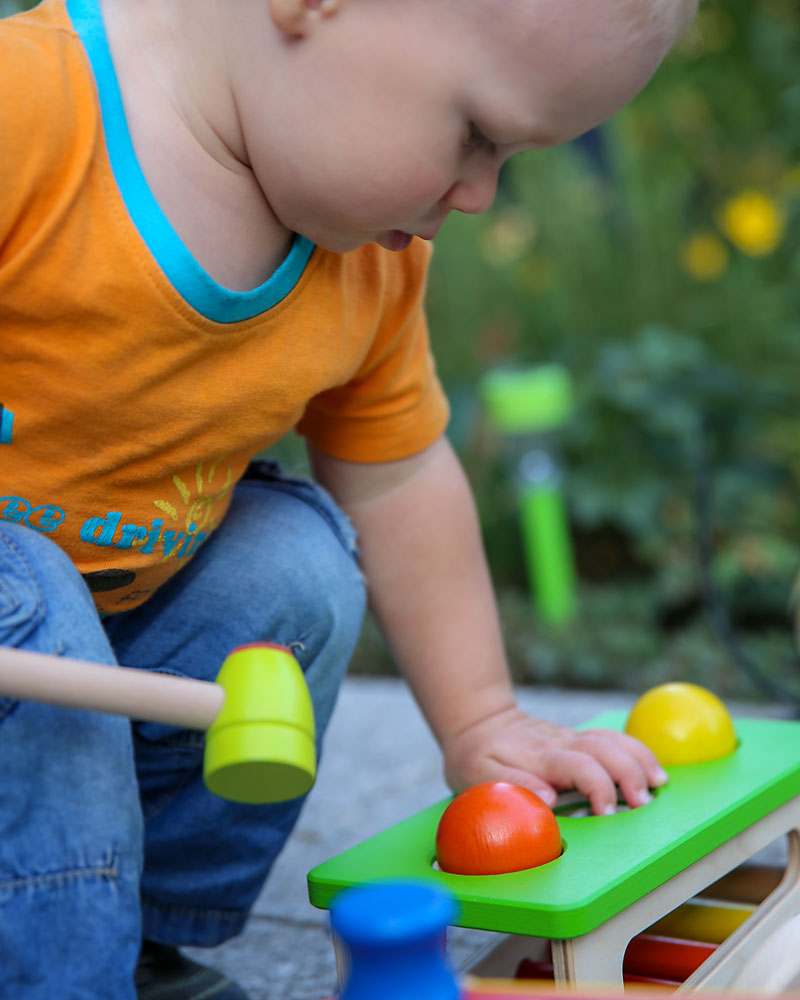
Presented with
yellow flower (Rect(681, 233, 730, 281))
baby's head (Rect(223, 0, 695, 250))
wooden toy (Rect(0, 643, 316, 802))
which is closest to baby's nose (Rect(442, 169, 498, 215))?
baby's head (Rect(223, 0, 695, 250))

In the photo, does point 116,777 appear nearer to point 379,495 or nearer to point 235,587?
point 235,587

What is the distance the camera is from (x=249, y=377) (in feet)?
2.85

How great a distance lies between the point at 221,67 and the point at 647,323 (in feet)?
5.73

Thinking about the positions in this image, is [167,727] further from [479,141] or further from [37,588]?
[479,141]

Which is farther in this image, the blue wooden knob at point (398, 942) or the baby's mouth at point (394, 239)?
the baby's mouth at point (394, 239)

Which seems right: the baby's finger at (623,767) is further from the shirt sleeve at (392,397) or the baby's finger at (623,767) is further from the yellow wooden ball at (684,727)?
the shirt sleeve at (392,397)

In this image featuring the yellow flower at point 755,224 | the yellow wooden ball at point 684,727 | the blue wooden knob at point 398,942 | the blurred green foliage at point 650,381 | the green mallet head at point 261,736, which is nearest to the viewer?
the blue wooden knob at point 398,942

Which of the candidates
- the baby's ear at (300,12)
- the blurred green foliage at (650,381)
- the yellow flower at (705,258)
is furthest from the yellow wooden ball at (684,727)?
the yellow flower at (705,258)

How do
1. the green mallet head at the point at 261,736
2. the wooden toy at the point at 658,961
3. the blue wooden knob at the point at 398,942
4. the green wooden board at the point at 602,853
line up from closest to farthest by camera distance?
the blue wooden knob at the point at 398,942 < the green mallet head at the point at 261,736 < the green wooden board at the point at 602,853 < the wooden toy at the point at 658,961

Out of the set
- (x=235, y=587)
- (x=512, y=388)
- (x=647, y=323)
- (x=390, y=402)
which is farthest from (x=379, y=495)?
(x=647, y=323)

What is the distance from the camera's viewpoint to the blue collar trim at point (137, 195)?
0.78m

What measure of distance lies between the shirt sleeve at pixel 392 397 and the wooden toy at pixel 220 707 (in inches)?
17.7

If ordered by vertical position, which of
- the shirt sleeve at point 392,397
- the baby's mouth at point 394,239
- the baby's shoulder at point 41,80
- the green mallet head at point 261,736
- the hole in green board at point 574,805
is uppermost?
the baby's shoulder at point 41,80

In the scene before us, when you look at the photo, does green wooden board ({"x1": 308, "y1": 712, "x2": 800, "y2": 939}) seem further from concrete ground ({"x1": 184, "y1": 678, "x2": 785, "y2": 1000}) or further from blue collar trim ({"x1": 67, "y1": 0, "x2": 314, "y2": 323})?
blue collar trim ({"x1": 67, "y1": 0, "x2": 314, "y2": 323})
